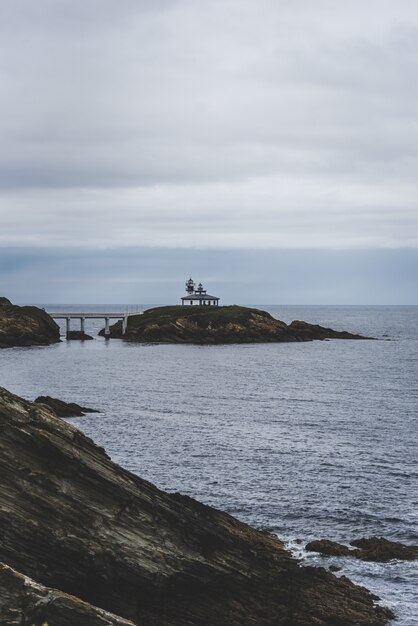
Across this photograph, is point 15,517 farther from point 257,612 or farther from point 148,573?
point 257,612

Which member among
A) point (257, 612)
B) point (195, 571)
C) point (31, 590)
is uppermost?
point (31, 590)

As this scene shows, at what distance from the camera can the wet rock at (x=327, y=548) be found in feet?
103

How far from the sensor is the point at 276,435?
5706 centimetres

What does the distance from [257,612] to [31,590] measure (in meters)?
10.5

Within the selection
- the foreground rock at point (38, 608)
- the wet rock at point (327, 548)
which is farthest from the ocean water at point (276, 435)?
the foreground rock at point (38, 608)

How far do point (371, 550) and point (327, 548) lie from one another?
2.11 m

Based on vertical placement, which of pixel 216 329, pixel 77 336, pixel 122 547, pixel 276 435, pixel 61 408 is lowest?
pixel 276 435

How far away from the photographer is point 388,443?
53.9 m

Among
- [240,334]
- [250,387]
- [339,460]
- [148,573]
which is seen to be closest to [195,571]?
[148,573]

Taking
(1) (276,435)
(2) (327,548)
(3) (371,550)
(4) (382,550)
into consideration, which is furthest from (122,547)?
(1) (276,435)

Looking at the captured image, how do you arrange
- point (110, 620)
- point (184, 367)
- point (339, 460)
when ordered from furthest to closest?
point (184, 367)
point (339, 460)
point (110, 620)

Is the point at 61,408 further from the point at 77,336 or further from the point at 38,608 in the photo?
the point at 77,336

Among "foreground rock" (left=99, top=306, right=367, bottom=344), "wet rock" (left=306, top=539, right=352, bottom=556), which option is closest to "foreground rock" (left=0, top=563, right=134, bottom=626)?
"wet rock" (left=306, top=539, right=352, bottom=556)

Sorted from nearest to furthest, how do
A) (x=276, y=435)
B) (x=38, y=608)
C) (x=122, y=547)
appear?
1. (x=38, y=608)
2. (x=122, y=547)
3. (x=276, y=435)
